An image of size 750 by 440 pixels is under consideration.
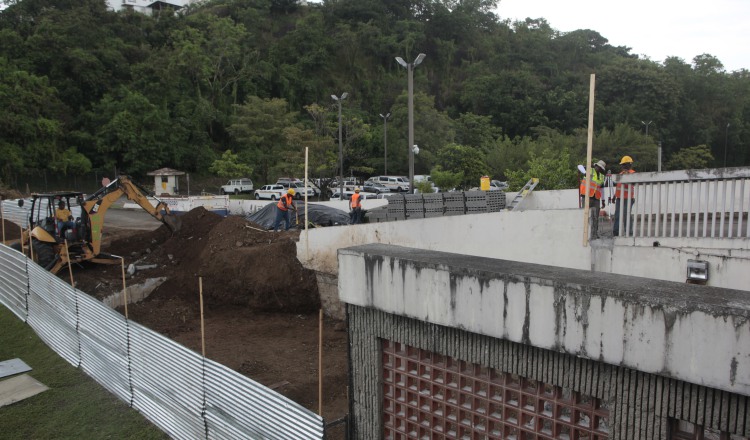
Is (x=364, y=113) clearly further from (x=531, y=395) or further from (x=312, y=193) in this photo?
(x=531, y=395)

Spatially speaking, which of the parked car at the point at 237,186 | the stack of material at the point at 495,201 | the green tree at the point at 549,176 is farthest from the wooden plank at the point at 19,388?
the parked car at the point at 237,186

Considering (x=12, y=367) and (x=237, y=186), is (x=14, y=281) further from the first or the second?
(x=237, y=186)

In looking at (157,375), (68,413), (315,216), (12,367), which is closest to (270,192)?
(315,216)

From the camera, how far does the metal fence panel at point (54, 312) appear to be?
33.3 ft

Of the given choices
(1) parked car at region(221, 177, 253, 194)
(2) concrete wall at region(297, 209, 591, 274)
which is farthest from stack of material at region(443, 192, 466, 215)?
(1) parked car at region(221, 177, 253, 194)

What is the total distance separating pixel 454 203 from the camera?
53.6 feet

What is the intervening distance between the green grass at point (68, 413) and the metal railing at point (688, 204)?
7.79 m

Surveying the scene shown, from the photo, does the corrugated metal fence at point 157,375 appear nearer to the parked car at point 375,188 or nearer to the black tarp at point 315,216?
the black tarp at point 315,216

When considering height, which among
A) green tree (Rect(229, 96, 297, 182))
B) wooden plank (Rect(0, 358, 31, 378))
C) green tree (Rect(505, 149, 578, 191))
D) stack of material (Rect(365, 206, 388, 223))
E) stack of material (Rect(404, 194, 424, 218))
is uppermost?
green tree (Rect(229, 96, 297, 182))

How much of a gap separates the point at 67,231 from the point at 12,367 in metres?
6.36

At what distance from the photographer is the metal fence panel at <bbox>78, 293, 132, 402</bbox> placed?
8695mm

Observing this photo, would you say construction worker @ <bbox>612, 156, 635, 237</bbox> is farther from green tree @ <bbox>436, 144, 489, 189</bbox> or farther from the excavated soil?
green tree @ <bbox>436, 144, 489, 189</bbox>

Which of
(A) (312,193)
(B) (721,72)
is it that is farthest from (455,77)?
(A) (312,193)

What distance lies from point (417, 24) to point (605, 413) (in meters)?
81.6
